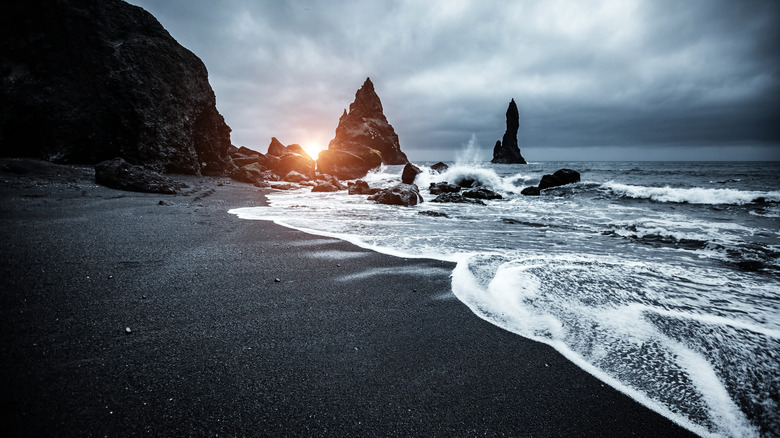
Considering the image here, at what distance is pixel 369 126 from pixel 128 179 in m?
58.0

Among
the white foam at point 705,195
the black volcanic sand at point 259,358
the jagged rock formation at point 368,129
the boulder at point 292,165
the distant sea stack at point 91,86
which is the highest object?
the jagged rock formation at point 368,129

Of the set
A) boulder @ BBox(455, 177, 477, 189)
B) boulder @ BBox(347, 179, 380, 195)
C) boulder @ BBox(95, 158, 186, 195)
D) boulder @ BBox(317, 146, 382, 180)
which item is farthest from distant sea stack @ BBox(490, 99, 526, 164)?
boulder @ BBox(95, 158, 186, 195)

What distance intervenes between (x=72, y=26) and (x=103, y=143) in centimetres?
491

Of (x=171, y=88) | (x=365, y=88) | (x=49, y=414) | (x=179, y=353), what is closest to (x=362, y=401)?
(x=179, y=353)

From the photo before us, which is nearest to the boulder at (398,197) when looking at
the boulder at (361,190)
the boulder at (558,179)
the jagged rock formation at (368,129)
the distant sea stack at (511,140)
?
the boulder at (361,190)

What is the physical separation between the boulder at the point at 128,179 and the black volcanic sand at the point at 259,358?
19.5 feet

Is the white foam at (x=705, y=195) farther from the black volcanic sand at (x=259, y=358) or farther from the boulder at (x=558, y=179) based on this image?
the black volcanic sand at (x=259, y=358)

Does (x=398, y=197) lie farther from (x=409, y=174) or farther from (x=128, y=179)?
(x=409, y=174)

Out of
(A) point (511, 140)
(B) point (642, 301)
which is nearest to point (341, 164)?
(B) point (642, 301)

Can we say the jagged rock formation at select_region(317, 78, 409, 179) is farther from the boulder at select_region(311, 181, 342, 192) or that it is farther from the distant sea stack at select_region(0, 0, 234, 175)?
the boulder at select_region(311, 181, 342, 192)

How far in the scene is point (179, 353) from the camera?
149 centimetres

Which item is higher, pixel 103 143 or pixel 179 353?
pixel 103 143

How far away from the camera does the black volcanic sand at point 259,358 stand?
3.80 feet

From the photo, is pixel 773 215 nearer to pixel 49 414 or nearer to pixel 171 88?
pixel 49 414
